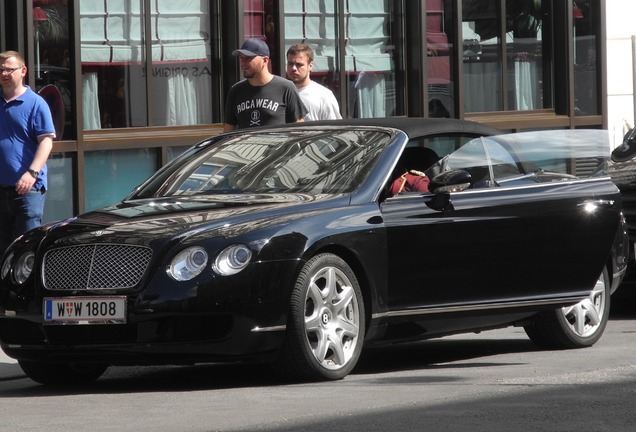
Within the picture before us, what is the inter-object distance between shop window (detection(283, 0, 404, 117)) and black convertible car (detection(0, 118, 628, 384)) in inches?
299

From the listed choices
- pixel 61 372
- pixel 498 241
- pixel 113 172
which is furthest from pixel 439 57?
pixel 61 372

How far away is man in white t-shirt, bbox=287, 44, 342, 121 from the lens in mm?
12977

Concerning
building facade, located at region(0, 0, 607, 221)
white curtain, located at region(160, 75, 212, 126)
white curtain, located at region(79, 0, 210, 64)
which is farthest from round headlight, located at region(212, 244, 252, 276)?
white curtain, located at region(160, 75, 212, 126)

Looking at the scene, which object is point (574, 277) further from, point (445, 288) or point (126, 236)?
point (126, 236)

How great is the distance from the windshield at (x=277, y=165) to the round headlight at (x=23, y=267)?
3.75ft

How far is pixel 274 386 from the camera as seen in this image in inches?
336

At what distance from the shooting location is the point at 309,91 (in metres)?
13.1

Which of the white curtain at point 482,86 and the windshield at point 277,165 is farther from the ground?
the white curtain at point 482,86

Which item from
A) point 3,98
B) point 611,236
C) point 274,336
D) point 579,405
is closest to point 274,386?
point 274,336

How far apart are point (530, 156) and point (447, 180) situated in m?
1.10

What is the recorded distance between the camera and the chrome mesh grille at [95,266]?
838 centimetres

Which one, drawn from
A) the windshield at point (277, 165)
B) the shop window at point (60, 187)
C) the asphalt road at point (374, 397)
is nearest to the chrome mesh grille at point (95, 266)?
the asphalt road at point (374, 397)

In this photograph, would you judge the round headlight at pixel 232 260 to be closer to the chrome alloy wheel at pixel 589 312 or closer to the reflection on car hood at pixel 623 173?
the chrome alloy wheel at pixel 589 312

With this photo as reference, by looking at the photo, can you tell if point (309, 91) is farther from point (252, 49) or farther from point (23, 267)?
point (23, 267)
